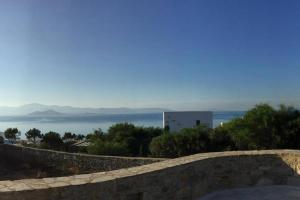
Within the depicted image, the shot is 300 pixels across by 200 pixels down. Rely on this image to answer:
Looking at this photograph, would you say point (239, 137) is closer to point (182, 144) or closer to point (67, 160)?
point (182, 144)

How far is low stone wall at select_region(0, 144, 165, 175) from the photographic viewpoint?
13750 millimetres

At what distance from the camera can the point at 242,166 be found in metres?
7.01

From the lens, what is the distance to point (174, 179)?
5945mm

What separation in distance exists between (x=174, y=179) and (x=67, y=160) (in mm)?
10699

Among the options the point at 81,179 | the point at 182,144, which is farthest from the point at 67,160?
the point at 81,179

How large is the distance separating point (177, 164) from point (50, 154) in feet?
38.0

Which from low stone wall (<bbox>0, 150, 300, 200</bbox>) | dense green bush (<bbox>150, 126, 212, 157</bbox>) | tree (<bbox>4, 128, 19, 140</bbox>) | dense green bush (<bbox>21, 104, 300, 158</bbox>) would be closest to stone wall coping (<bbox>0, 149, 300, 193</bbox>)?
low stone wall (<bbox>0, 150, 300, 200</bbox>)

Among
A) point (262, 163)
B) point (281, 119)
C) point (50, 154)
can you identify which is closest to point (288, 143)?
point (281, 119)

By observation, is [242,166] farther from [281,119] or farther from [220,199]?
[281,119]

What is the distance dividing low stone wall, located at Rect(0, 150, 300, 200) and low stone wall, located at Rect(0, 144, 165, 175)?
5933mm

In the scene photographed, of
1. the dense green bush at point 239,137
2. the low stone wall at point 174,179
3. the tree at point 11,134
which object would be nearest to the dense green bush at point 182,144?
the dense green bush at point 239,137

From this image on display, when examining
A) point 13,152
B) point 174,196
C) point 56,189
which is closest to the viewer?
point 56,189

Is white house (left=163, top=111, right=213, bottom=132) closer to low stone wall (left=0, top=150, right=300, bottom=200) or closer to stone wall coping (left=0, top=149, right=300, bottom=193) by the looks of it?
low stone wall (left=0, top=150, right=300, bottom=200)

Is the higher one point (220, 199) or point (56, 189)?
point (56, 189)
